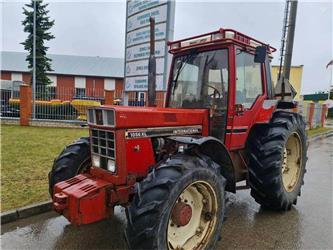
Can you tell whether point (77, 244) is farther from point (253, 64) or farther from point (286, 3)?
point (286, 3)

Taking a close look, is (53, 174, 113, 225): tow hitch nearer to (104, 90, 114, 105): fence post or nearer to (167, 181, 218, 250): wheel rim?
(167, 181, 218, 250): wheel rim

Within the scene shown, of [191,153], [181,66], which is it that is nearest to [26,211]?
[191,153]

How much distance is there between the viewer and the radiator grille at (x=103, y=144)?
298 centimetres

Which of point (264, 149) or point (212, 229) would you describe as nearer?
point (212, 229)

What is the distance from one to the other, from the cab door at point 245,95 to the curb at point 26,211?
2688mm

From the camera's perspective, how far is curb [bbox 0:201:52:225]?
3.69 m

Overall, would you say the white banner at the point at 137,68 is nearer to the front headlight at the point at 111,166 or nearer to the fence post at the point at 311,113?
the front headlight at the point at 111,166

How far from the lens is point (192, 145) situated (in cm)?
301

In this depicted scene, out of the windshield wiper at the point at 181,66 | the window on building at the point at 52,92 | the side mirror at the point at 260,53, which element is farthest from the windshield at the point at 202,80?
the window on building at the point at 52,92

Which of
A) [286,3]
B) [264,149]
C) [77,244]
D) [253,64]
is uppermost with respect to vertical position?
[286,3]

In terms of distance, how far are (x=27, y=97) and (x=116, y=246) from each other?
39.8ft

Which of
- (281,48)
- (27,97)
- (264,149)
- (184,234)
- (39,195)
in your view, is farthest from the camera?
(27,97)

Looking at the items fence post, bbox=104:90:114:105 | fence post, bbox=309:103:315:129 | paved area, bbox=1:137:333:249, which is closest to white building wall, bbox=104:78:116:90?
fence post, bbox=104:90:114:105


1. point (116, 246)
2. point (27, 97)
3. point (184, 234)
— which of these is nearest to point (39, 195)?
point (116, 246)
